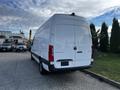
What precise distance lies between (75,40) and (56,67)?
1422mm

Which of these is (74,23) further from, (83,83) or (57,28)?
(83,83)

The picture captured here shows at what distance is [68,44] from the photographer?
689 centimetres

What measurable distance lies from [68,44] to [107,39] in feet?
52.8

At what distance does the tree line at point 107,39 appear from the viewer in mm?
19219

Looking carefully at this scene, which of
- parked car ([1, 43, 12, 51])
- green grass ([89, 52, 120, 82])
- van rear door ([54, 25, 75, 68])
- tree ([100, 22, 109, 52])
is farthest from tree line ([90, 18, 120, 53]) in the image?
parked car ([1, 43, 12, 51])

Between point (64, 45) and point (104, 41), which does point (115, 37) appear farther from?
point (64, 45)

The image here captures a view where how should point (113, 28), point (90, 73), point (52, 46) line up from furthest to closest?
point (113, 28)
point (90, 73)
point (52, 46)

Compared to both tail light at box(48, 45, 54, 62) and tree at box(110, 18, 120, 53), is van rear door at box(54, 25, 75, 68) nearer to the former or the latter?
tail light at box(48, 45, 54, 62)

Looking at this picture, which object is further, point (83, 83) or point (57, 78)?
point (57, 78)

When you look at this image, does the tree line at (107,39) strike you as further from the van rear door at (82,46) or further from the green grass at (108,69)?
the van rear door at (82,46)

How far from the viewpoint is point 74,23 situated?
279 inches

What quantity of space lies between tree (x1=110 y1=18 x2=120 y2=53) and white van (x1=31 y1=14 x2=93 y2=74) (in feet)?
43.4

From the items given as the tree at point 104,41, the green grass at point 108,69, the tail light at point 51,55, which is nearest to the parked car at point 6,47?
the tree at point 104,41

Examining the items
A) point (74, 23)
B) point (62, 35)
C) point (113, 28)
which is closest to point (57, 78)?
point (62, 35)
